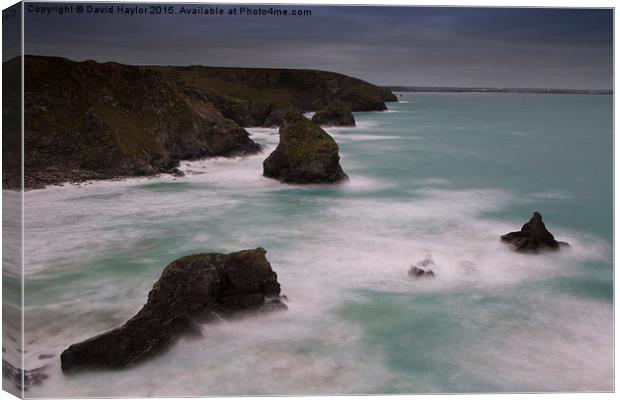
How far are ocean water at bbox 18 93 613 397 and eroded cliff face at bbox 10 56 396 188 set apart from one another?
386cm

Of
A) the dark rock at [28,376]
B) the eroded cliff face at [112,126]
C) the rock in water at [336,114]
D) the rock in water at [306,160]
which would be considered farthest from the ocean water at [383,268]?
the rock in water at [336,114]

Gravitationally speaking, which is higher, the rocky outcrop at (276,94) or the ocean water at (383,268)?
the rocky outcrop at (276,94)

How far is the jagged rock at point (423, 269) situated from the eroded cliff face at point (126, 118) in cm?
989

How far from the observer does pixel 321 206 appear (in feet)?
63.4

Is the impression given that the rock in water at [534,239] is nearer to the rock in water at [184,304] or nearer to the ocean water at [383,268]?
the ocean water at [383,268]

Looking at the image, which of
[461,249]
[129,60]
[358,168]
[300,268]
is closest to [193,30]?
[129,60]

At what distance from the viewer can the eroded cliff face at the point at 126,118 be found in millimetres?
24875

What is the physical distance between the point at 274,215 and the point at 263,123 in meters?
26.2

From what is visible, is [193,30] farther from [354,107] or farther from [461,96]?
[354,107]

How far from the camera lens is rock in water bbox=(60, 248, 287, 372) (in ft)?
35.0

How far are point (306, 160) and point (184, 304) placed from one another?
13870 millimetres

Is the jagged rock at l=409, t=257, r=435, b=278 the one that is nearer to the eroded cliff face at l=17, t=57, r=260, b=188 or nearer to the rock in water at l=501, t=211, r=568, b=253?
the rock in water at l=501, t=211, r=568, b=253

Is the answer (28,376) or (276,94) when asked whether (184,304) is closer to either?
(28,376)

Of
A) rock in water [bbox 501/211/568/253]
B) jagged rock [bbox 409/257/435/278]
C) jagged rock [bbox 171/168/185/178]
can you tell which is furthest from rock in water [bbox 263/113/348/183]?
jagged rock [bbox 409/257/435/278]
